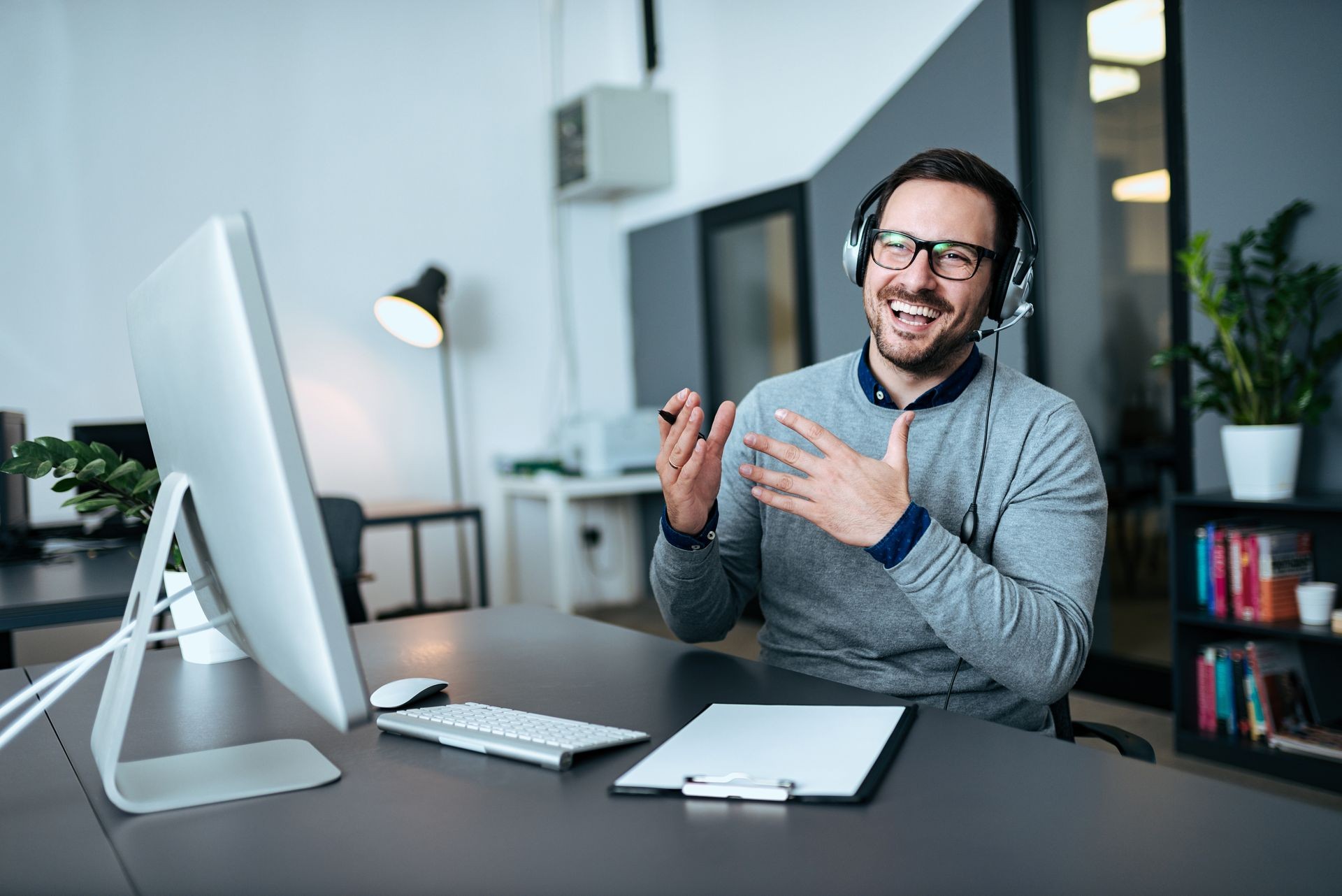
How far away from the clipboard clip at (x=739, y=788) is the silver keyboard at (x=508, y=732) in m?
0.12

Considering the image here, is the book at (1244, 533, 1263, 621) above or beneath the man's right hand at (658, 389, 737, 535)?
beneath

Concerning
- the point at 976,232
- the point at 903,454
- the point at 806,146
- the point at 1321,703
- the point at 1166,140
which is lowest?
the point at 1321,703

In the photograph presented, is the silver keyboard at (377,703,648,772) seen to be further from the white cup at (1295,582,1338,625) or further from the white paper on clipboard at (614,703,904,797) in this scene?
the white cup at (1295,582,1338,625)

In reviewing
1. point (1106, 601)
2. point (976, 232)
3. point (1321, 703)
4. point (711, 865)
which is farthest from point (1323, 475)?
point (711, 865)

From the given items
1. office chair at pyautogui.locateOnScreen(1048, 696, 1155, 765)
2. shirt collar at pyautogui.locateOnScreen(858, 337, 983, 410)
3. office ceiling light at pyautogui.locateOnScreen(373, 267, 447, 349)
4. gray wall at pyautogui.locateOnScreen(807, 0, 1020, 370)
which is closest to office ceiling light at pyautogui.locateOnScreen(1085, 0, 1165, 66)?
gray wall at pyautogui.locateOnScreen(807, 0, 1020, 370)

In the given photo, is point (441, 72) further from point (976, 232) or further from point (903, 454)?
point (903, 454)

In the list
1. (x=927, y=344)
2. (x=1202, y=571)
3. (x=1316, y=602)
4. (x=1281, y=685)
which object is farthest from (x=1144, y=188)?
(x=927, y=344)

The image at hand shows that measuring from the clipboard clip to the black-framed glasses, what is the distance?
2.80ft

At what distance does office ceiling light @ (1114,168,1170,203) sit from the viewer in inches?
121

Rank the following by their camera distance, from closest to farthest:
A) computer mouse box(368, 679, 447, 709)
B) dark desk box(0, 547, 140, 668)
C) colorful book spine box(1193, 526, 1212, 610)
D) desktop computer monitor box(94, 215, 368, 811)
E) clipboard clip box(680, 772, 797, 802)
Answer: desktop computer monitor box(94, 215, 368, 811), clipboard clip box(680, 772, 797, 802), computer mouse box(368, 679, 447, 709), dark desk box(0, 547, 140, 668), colorful book spine box(1193, 526, 1212, 610)

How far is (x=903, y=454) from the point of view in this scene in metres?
1.11

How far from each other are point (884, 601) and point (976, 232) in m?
0.51

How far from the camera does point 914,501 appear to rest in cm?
141

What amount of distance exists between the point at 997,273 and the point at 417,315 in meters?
3.16
